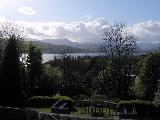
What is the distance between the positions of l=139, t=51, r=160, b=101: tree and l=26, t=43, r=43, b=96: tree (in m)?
16.8

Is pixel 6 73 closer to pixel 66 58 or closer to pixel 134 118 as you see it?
pixel 134 118

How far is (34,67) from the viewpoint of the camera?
66.5m

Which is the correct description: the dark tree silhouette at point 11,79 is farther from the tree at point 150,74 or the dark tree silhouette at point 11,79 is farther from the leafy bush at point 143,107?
the tree at point 150,74

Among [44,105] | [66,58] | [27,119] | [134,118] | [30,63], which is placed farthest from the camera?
[66,58]

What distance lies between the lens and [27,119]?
3250 cm

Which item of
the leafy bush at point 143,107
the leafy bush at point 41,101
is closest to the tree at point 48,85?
the leafy bush at point 41,101

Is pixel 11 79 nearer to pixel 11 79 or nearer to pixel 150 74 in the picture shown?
pixel 11 79

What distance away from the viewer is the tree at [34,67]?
62.8 m

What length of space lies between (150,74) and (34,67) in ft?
63.2

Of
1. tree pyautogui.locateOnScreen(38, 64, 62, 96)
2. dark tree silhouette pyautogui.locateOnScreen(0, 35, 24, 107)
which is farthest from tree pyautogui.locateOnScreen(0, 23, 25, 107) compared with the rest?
tree pyautogui.locateOnScreen(38, 64, 62, 96)

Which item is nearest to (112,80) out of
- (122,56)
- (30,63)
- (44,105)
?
(122,56)

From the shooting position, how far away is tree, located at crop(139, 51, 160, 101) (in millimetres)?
60969

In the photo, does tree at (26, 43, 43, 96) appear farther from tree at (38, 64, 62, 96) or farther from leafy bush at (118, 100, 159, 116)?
leafy bush at (118, 100, 159, 116)

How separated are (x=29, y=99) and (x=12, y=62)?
6787 millimetres
